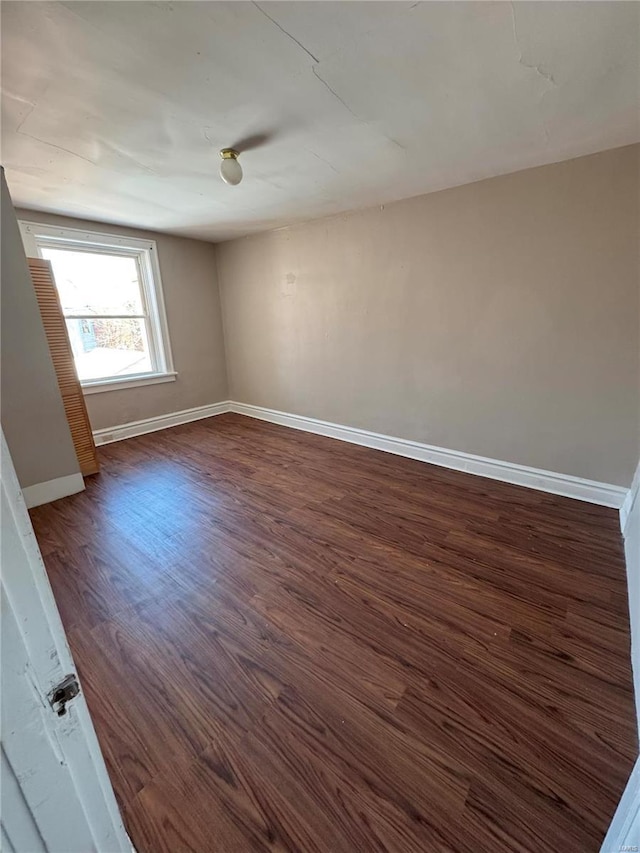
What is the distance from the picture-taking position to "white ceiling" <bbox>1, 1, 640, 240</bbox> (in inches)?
43.3

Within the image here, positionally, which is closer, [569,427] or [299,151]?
[299,151]

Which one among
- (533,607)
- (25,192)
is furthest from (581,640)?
(25,192)

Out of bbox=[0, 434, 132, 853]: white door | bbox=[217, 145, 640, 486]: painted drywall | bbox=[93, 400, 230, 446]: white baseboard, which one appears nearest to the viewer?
bbox=[0, 434, 132, 853]: white door

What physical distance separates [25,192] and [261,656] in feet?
11.3

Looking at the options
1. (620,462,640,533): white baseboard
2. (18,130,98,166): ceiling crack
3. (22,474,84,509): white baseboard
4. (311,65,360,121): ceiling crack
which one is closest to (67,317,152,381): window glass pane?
(22,474,84,509): white baseboard

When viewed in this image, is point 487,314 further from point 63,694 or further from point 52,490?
point 52,490

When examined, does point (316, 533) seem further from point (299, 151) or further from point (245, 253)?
point (245, 253)

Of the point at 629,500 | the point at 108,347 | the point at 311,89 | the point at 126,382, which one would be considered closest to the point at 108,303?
the point at 108,347

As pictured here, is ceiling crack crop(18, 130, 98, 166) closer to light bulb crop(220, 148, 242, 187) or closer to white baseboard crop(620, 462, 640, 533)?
light bulb crop(220, 148, 242, 187)

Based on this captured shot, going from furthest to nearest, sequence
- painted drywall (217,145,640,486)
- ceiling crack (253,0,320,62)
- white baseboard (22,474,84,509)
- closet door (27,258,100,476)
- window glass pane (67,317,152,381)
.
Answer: window glass pane (67,317,152,381), closet door (27,258,100,476), white baseboard (22,474,84,509), painted drywall (217,145,640,486), ceiling crack (253,0,320,62)

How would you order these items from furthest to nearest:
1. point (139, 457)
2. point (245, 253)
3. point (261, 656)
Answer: point (245, 253) < point (139, 457) < point (261, 656)

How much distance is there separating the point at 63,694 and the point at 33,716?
0.13 feet

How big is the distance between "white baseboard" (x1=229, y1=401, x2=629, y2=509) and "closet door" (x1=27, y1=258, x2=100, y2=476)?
205 cm

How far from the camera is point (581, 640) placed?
54.4 inches
